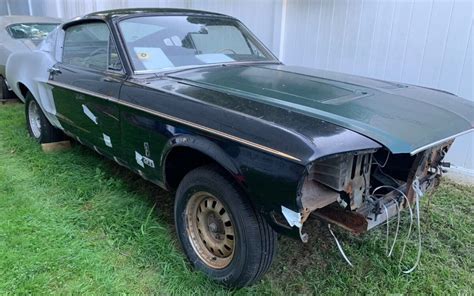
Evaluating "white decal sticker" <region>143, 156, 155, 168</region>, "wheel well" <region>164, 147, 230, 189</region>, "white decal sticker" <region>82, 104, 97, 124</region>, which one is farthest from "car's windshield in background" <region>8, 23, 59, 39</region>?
"wheel well" <region>164, 147, 230, 189</region>

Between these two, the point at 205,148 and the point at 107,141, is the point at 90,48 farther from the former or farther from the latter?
the point at 205,148

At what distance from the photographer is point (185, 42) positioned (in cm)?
342

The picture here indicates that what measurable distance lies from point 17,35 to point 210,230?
21.0 ft

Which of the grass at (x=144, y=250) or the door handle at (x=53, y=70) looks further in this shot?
the door handle at (x=53, y=70)

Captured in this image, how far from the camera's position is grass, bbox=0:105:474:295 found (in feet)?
8.39

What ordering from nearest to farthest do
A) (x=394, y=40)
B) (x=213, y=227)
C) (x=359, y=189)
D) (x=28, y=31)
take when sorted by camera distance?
(x=359, y=189), (x=213, y=227), (x=394, y=40), (x=28, y=31)

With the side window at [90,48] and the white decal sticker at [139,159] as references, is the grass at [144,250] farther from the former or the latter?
the side window at [90,48]

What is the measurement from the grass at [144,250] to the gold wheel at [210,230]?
154 mm

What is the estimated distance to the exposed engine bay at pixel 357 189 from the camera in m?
2.08

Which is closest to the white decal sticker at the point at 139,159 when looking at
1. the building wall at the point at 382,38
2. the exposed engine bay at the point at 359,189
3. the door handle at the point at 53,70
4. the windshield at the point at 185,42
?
the windshield at the point at 185,42

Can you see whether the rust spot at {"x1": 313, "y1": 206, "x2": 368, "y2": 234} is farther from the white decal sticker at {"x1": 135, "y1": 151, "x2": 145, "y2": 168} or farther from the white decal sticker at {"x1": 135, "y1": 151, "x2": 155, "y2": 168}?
the white decal sticker at {"x1": 135, "y1": 151, "x2": 145, "y2": 168}

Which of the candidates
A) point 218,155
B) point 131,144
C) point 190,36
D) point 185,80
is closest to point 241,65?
point 190,36

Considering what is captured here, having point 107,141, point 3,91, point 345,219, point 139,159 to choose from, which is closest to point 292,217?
point 345,219

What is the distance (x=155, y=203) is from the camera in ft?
11.6
